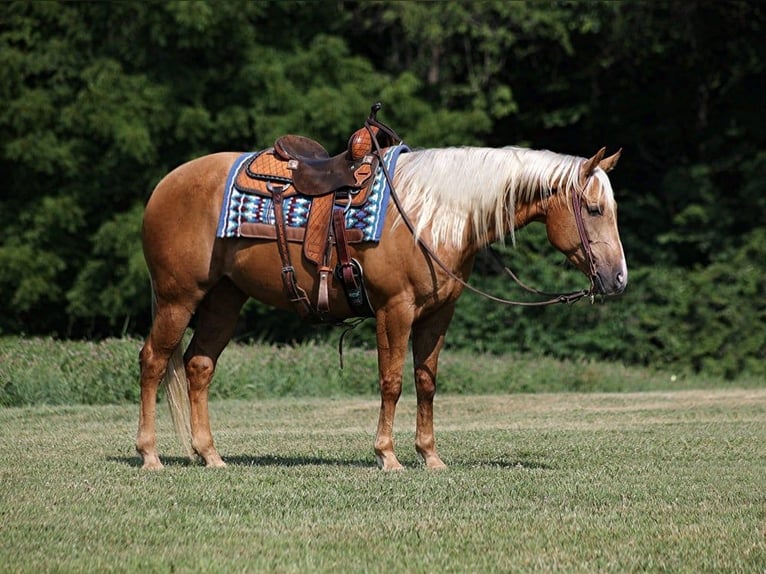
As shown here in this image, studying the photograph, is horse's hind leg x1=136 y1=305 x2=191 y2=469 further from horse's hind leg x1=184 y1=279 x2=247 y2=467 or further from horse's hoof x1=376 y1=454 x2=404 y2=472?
horse's hoof x1=376 y1=454 x2=404 y2=472

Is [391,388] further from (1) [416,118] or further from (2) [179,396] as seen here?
(1) [416,118]

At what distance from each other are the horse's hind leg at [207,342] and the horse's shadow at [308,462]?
0.30 meters

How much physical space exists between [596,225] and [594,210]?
10 cm

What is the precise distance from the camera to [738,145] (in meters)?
26.4

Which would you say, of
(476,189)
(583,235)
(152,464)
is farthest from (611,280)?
(152,464)

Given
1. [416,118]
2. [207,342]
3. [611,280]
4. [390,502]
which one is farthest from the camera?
[416,118]

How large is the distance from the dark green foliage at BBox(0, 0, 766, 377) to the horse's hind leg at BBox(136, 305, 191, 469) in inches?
474

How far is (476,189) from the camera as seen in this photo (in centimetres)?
855

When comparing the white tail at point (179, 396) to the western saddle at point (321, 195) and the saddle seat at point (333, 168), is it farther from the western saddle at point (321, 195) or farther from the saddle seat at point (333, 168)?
the saddle seat at point (333, 168)

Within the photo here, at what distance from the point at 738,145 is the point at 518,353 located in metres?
8.11

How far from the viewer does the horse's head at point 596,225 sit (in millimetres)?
8367

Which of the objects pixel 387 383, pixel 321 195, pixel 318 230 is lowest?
pixel 387 383

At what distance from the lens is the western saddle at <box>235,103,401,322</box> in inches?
339

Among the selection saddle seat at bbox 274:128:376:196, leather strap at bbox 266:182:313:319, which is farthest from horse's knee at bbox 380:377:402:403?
saddle seat at bbox 274:128:376:196
